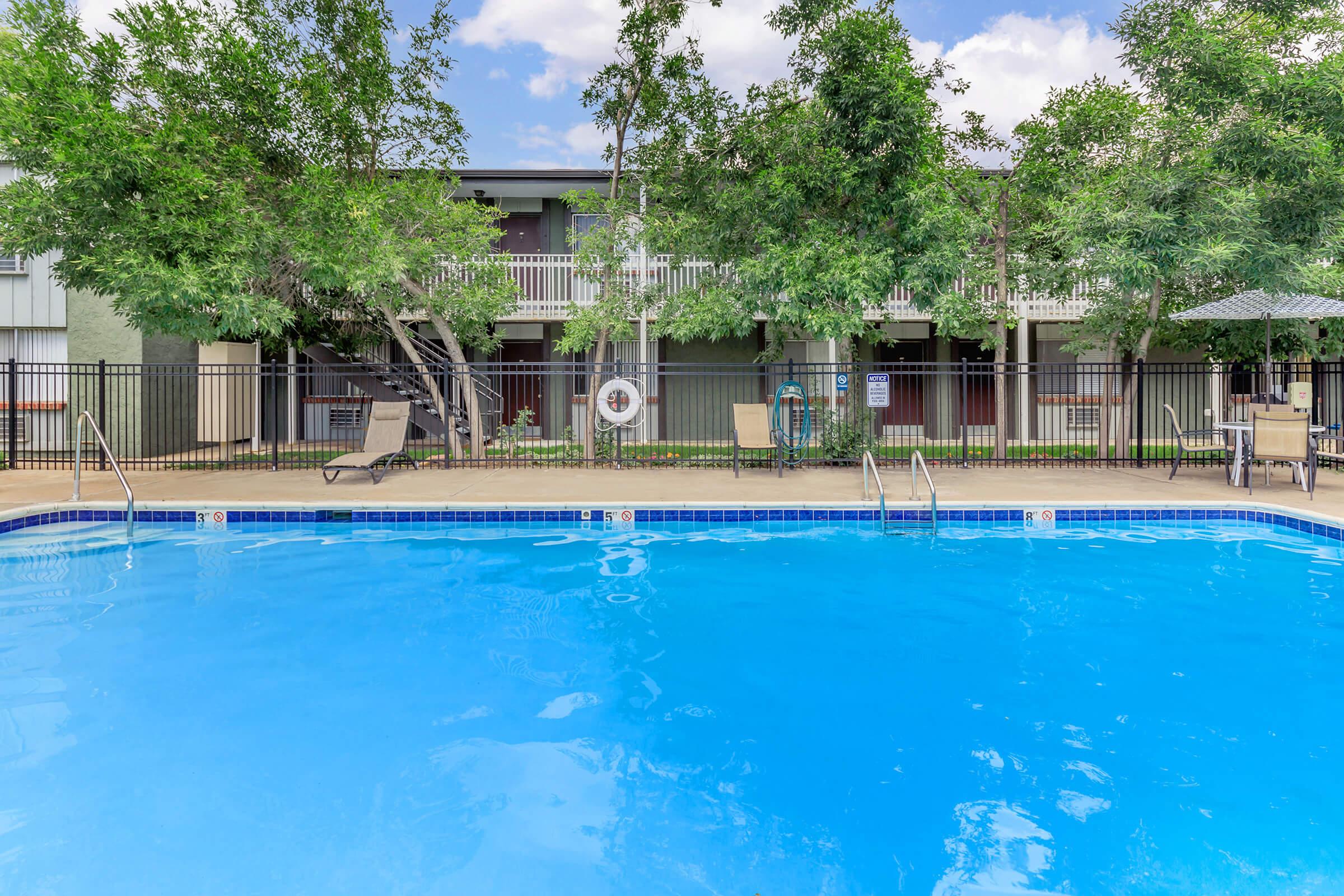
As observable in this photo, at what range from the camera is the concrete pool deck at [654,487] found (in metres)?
7.86

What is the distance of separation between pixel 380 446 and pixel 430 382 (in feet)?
9.46

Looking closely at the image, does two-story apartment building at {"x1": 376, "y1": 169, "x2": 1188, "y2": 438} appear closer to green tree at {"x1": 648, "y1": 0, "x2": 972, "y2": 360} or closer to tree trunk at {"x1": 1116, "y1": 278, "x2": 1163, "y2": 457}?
tree trunk at {"x1": 1116, "y1": 278, "x2": 1163, "y2": 457}

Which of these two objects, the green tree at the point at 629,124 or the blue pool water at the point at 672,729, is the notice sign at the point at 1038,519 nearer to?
the blue pool water at the point at 672,729

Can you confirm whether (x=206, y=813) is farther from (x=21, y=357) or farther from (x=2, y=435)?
(x=21, y=357)

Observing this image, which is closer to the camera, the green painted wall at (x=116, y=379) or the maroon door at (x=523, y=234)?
the green painted wall at (x=116, y=379)

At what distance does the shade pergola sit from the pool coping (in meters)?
2.62

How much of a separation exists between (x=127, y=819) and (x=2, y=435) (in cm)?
1405

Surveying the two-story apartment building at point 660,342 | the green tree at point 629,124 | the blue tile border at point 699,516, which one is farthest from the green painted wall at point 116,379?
the green tree at point 629,124

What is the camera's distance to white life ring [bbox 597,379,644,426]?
36.5ft

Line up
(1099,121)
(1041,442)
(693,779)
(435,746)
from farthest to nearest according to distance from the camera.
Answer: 1. (1041,442)
2. (1099,121)
3. (435,746)
4. (693,779)

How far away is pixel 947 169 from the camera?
10.9m

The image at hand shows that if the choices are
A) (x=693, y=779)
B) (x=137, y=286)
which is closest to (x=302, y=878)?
(x=693, y=779)

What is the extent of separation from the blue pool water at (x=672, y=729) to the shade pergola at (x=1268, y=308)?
13.5 feet

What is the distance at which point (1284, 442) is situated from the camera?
8297 mm
